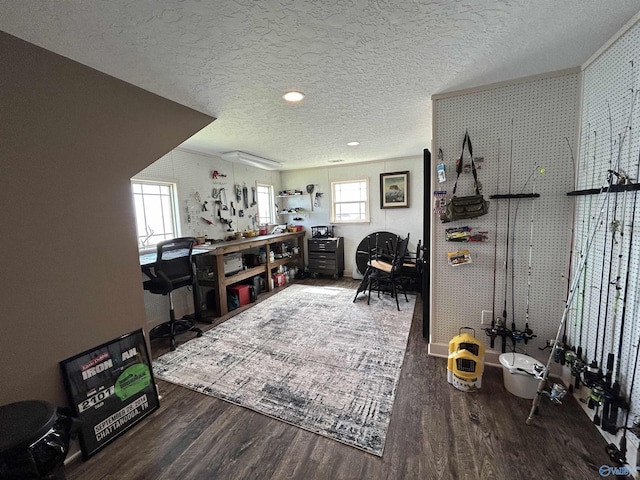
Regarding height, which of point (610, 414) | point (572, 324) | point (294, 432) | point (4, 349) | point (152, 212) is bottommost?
point (294, 432)

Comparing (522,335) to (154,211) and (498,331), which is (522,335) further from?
(154,211)

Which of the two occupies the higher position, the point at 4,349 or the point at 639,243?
the point at 639,243

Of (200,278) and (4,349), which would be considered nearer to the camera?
(4,349)

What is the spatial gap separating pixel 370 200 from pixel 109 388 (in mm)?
4524

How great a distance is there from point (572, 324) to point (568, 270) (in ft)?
1.28

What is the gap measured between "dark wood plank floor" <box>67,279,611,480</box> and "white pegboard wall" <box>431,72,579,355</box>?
2.19ft

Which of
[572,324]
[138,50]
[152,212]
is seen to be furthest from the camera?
[152,212]

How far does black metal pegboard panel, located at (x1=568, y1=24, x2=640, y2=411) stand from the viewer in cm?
134

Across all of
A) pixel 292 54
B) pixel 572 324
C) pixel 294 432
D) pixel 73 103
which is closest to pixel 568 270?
pixel 572 324

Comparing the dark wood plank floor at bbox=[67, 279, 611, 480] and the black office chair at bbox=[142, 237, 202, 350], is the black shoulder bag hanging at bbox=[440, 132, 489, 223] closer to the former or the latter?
the dark wood plank floor at bbox=[67, 279, 611, 480]

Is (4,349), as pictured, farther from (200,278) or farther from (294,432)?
(200,278)

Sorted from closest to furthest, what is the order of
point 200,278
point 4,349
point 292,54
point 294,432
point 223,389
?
point 4,349 → point 292,54 → point 294,432 → point 223,389 → point 200,278

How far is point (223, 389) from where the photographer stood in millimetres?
2008

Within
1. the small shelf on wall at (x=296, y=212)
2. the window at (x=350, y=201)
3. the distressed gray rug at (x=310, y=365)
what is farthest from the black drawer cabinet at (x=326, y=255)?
the distressed gray rug at (x=310, y=365)
